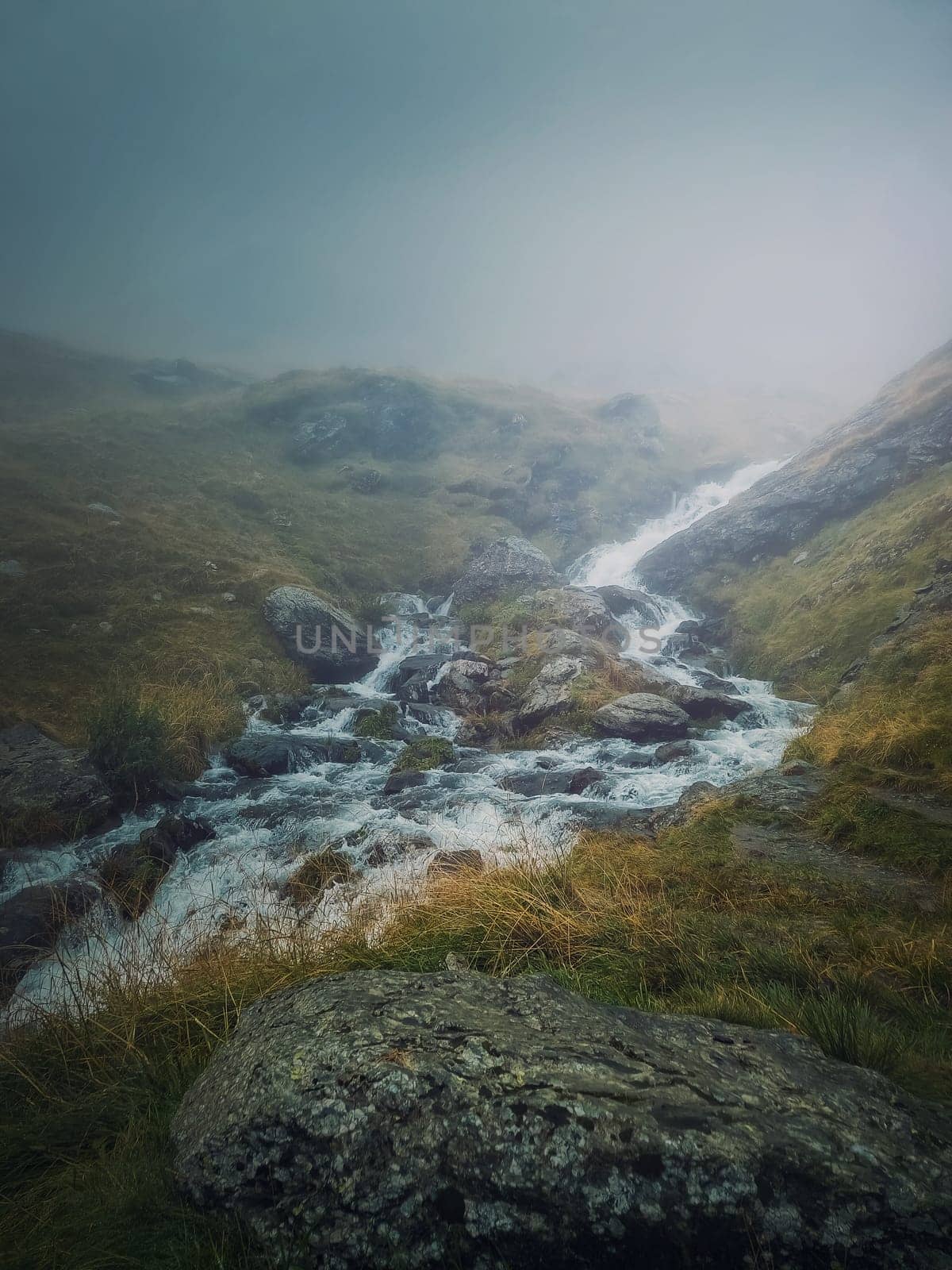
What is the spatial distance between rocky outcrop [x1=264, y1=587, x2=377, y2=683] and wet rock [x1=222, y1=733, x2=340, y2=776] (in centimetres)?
600

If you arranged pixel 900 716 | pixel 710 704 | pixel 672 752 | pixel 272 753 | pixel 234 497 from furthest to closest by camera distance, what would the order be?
pixel 234 497 → pixel 710 704 → pixel 272 753 → pixel 672 752 → pixel 900 716

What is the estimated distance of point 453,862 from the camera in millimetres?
8438

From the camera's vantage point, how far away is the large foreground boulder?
197 centimetres

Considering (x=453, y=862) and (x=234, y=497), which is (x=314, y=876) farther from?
(x=234, y=497)

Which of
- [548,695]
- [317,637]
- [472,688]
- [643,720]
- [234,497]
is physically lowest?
[643,720]

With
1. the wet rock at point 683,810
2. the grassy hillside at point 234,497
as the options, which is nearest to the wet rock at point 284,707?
the grassy hillside at point 234,497

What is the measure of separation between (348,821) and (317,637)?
40.6ft

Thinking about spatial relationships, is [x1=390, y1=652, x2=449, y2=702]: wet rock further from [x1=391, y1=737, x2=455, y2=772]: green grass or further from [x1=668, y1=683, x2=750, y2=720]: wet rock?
[x1=668, y1=683, x2=750, y2=720]: wet rock

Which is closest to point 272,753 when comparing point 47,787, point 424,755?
point 424,755

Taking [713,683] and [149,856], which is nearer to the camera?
[149,856]

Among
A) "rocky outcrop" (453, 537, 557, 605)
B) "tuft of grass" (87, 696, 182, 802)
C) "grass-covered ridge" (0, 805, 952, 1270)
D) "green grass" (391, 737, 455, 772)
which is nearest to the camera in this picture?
"grass-covered ridge" (0, 805, 952, 1270)

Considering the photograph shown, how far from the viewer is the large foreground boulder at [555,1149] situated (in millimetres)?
1975

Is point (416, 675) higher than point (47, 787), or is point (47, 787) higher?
point (416, 675)

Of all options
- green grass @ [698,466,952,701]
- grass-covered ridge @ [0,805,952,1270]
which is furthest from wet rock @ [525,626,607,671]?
grass-covered ridge @ [0,805,952,1270]
